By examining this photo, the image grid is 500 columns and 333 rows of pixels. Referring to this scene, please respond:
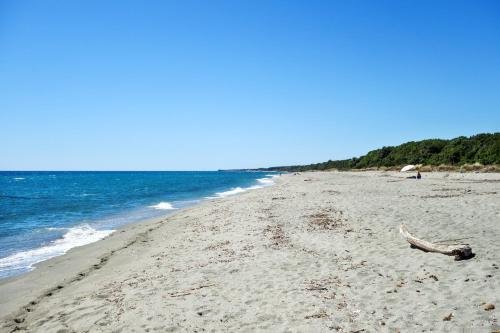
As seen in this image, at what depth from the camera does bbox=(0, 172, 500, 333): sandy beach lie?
6.49 metres

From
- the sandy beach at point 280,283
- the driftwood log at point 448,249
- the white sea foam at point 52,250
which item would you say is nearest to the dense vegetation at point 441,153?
the sandy beach at point 280,283

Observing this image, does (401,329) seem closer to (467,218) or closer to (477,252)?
(477,252)

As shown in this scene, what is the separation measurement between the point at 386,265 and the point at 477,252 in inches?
99.5

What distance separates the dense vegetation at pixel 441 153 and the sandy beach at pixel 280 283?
1790 inches

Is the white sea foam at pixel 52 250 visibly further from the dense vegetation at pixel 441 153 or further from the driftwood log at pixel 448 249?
the dense vegetation at pixel 441 153

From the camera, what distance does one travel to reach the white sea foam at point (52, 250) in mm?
13055

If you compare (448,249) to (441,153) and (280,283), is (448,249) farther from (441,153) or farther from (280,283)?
(441,153)

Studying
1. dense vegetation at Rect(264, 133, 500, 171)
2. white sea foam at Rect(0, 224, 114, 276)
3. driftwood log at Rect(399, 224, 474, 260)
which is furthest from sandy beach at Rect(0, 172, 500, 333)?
dense vegetation at Rect(264, 133, 500, 171)

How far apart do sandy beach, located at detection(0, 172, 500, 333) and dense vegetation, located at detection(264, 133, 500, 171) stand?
45.5 metres

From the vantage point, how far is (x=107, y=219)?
26.6 meters

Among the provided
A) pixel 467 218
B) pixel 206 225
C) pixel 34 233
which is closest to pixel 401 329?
pixel 467 218

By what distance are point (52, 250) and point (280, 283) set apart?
40.5 feet

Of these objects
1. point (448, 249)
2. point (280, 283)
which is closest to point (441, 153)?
point (448, 249)

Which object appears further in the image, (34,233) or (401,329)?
(34,233)
